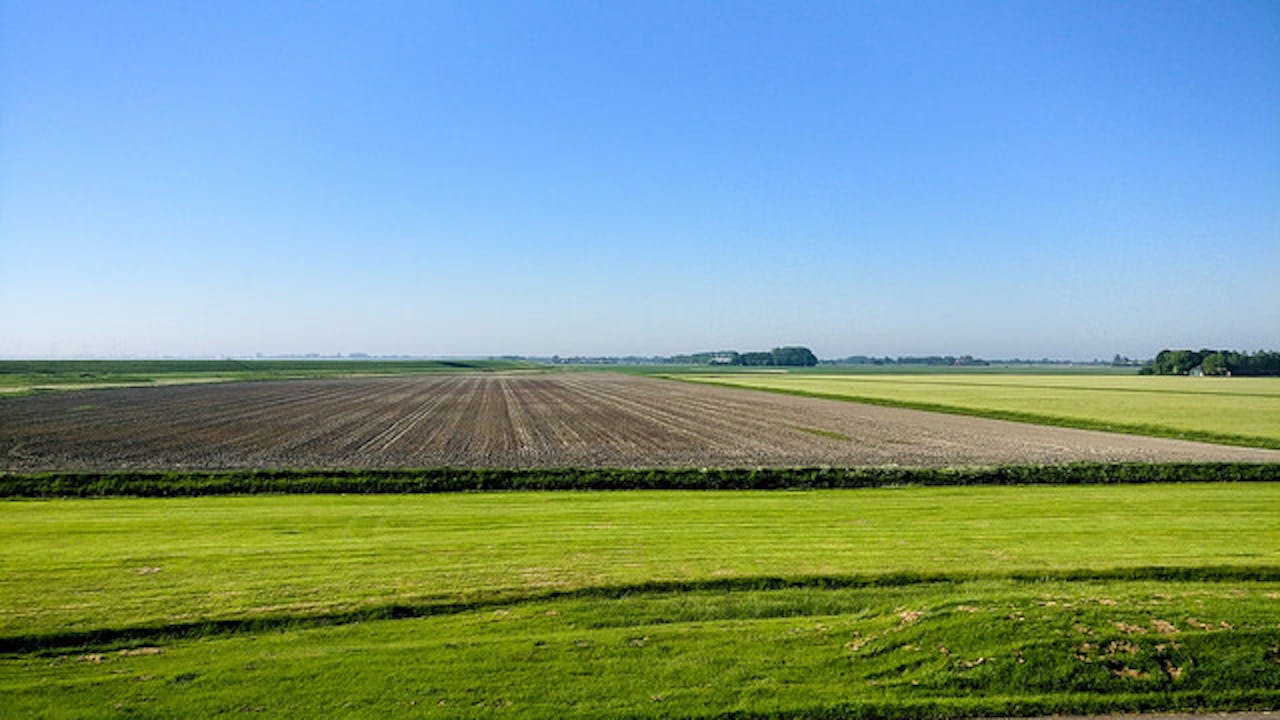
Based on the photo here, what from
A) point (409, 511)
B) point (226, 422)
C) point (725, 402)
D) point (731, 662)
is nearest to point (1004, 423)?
point (725, 402)

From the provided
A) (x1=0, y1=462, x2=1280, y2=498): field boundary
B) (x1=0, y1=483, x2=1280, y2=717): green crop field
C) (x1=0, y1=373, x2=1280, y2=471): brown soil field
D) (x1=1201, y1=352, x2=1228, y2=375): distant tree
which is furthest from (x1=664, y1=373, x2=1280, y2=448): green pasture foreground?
(x1=1201, y1=352, x2=1228, y2=375): distant tree

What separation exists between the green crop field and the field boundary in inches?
217

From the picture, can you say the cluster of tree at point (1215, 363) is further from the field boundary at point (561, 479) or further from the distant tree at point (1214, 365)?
the field boundary at point (561, 479)

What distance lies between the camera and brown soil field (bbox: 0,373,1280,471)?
36.5 meters

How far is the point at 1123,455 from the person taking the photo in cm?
3844

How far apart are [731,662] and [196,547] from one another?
13.3 metres

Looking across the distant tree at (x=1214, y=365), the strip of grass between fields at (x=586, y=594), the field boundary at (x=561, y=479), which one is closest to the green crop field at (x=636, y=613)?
the strip of grass between fields at (x=586, y=594)

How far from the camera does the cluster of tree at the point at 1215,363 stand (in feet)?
537

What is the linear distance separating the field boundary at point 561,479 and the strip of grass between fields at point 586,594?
501 inches

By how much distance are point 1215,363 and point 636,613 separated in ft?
642

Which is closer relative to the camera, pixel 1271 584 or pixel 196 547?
pixel 1271 584

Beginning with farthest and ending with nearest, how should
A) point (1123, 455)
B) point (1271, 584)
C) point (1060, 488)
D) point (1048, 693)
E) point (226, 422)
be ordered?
point (226, 422), point (1123, 455), point (1060, 488), point (1271, 584), point (1048, 693)

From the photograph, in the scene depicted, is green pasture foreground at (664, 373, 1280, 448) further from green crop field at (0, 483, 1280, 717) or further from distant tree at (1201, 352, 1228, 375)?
distant tree at (1201, 352, 1228, 375)

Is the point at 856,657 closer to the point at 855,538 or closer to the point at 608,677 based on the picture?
the point at 608,677
